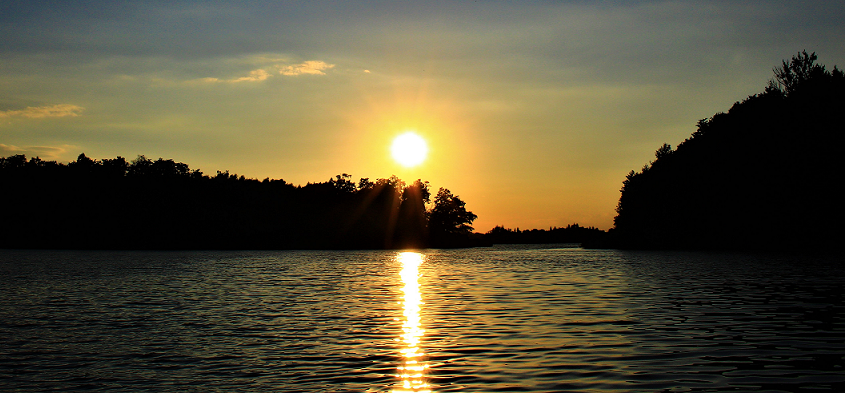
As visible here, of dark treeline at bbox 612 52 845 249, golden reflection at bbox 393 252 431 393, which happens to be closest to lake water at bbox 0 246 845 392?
golden reflection at bbox 393 252 431 393

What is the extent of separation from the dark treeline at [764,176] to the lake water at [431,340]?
65691 millimetres

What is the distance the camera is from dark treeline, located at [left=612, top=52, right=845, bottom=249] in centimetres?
9494

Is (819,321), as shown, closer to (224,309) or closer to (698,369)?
(698,369)

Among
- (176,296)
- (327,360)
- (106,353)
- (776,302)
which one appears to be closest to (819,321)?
(776,302)

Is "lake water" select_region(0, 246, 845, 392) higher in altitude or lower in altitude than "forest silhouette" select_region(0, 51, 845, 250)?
lower

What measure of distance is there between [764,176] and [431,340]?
100623 millimetres

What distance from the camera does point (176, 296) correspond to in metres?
37.3

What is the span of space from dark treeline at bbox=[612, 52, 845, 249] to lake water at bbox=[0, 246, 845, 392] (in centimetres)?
6569

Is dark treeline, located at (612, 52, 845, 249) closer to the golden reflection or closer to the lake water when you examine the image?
the lake water

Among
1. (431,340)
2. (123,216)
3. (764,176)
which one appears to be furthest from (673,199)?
(123,216)

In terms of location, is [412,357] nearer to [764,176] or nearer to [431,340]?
[431,340]

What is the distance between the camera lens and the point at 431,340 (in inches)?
823

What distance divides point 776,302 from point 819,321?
7305 mm

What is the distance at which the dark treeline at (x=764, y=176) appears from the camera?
311 ft
